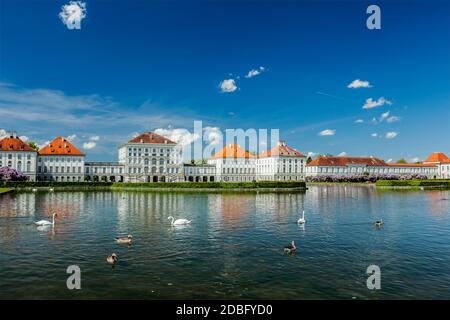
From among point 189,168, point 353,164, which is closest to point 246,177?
point 189,168

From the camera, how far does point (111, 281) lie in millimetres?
14195

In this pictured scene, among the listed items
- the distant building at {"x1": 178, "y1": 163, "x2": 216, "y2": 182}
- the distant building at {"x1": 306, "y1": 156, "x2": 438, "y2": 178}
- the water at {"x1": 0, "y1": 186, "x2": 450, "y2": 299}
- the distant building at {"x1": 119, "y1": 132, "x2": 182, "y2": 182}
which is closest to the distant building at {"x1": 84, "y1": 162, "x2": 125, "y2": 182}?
the distant building at {"x1": 119, "y1": 132, "x2": 182, "y2": 182}

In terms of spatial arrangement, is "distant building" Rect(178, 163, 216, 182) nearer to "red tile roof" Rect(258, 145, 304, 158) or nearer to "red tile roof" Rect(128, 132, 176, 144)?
"red tile roof" Rect(128, 132, 176, 144)

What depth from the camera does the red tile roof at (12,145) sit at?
10306 centimetres

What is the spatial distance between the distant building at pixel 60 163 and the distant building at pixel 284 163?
60.7 meters

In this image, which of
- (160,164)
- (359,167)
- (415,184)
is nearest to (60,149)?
Result: (160,164)

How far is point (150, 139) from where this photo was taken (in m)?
117

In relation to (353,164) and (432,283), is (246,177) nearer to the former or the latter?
(353,164)

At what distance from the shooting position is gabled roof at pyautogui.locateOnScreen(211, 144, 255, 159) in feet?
416

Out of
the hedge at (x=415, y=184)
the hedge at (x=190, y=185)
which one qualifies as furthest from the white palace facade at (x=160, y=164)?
the hedge at (x=415, y=184)

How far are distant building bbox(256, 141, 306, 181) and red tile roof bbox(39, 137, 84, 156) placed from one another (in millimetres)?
61006

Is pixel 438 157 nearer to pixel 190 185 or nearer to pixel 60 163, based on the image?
pixel 190 185

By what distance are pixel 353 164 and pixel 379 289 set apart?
448 ft

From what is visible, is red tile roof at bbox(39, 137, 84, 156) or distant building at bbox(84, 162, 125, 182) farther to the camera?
distant building at bbox(84, 162, 125, 182)
